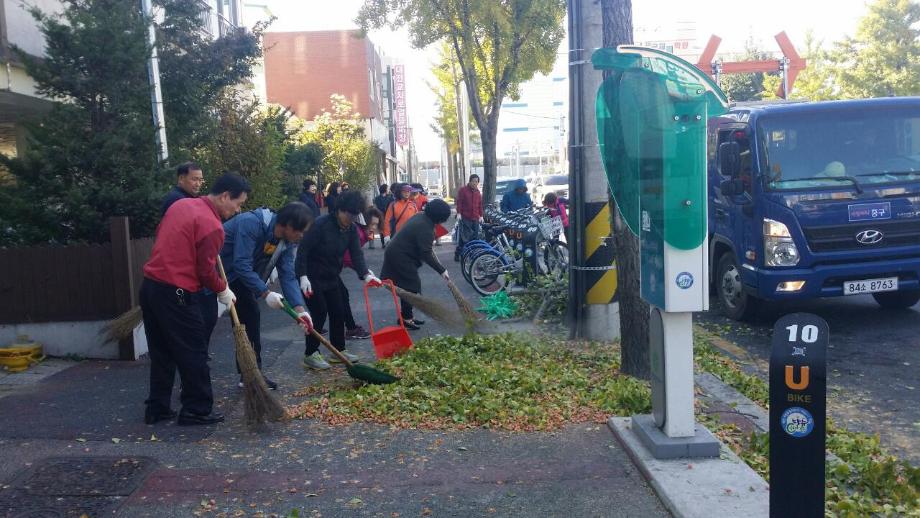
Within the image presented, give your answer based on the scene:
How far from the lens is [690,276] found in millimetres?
5129

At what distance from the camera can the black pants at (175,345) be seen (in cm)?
604

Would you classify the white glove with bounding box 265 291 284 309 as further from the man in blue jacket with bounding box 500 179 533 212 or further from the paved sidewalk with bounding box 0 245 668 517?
the man in blue jacket with bounding box 500 179 533 212

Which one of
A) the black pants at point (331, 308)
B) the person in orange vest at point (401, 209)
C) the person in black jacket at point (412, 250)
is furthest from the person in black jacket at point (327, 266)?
the person in orange vest at point (401, 209)

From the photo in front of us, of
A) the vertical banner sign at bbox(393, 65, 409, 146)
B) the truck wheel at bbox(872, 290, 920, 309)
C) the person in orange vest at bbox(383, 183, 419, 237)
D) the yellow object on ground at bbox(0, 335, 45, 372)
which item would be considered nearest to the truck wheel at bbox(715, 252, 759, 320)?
the truck wheel at bbox(872, 290, 920, 309)

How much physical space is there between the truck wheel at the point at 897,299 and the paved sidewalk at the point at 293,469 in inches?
242

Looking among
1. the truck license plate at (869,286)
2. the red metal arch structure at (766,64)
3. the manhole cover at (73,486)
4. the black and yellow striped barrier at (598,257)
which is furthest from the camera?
the red metal arch structure at (766,64)

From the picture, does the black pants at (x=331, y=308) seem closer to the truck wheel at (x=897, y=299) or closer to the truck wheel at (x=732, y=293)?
the truck wheel at (x=732, y=293)

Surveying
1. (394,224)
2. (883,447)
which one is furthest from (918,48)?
(883,447)

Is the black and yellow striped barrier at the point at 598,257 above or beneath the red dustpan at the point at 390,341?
above

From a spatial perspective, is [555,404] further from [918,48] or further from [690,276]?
[918,48]

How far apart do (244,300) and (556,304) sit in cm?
453

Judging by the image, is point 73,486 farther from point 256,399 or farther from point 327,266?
point 327,266

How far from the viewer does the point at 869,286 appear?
29.9 ft

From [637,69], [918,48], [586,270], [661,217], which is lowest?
[586,270]
